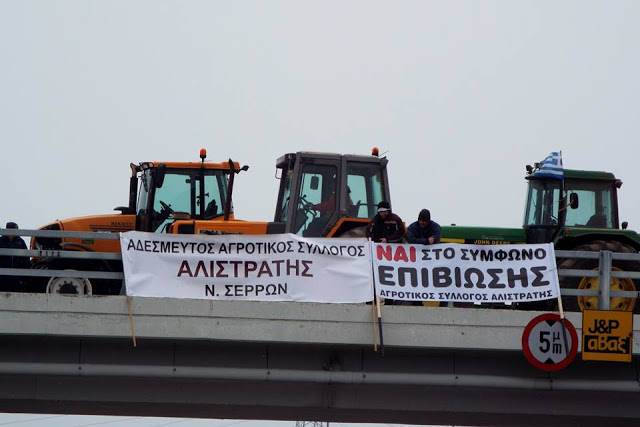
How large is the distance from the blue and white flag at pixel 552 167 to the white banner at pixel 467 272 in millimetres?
3710

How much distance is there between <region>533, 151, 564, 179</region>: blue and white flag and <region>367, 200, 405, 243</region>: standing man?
3806 mm

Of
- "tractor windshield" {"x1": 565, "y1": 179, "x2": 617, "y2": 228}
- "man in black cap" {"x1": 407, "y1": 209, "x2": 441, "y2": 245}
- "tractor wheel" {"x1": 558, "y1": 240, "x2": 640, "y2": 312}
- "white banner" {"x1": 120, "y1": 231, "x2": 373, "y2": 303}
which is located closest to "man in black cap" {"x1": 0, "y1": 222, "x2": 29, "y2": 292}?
"white banner" {"x1": 120, "y1": 231, "x2": 373, "y2": 303}

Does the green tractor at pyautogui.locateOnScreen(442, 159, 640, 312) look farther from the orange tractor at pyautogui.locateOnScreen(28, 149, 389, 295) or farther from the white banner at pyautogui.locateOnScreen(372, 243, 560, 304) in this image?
the white banner at pyautogui.locateOnScreen(372, 243, 560, 304)

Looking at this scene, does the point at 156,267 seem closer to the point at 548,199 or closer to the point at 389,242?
the point at 389,242

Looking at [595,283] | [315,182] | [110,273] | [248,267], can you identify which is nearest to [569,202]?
[595,283]

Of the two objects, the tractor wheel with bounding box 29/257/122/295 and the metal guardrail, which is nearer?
the metal guardrail

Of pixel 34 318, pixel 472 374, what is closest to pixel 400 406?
pixel 472 374

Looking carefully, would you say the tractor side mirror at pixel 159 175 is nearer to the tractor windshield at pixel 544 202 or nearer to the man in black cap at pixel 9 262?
the man in black cap at pixel 9 262

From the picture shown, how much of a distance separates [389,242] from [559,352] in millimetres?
2989

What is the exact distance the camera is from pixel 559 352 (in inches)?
569

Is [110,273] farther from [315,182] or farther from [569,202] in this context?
[569,202]

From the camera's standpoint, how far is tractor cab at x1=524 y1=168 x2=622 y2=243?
62.4 ft

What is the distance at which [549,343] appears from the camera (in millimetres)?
14461

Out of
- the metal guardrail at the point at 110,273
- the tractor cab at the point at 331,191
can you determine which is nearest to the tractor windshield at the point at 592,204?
the tractor cab at the point at 331,191
